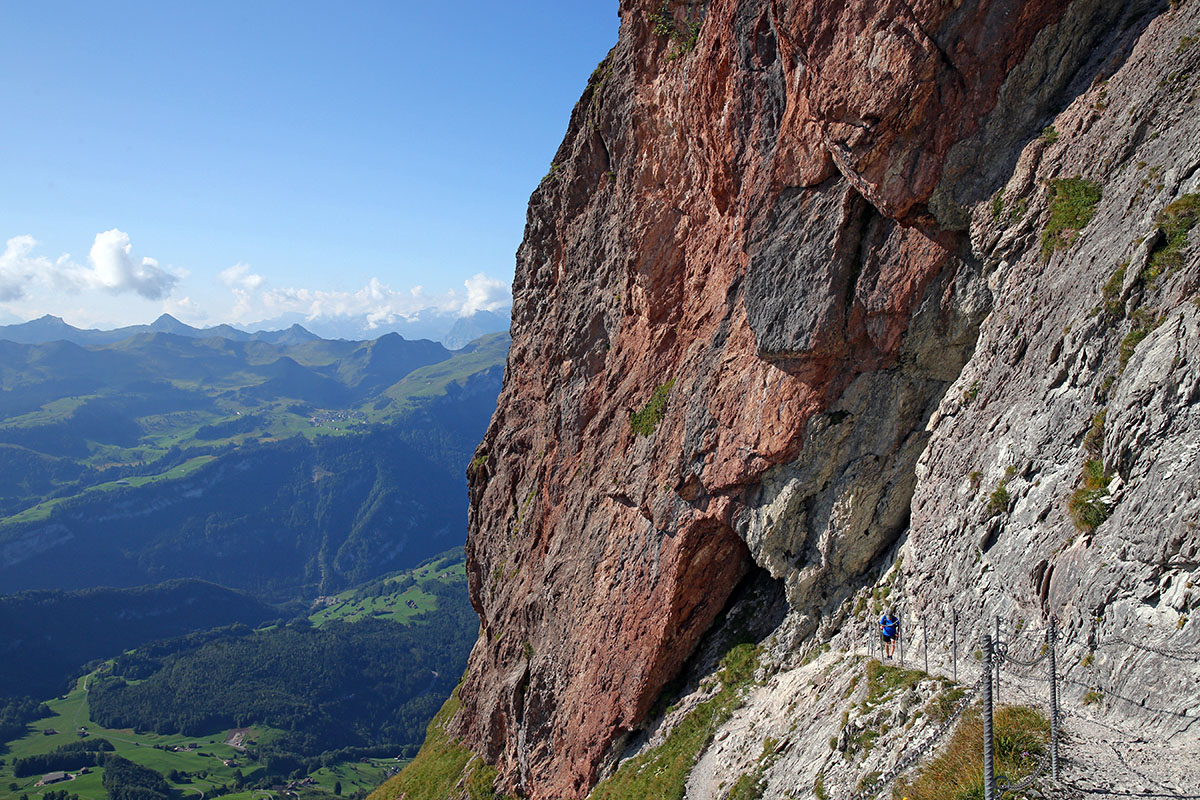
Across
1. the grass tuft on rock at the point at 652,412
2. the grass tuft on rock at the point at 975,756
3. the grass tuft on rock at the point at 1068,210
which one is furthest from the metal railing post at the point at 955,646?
the grass tuft on rock at the point at 652,412

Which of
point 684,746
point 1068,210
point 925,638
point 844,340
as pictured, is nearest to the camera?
point 1068,210

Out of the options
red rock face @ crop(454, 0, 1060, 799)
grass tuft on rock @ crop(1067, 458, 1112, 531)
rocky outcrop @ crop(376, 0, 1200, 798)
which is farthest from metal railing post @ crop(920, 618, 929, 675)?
red rock face @ crop(454, 0, 1060, 799)

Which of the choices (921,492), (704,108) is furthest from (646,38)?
(921,492)

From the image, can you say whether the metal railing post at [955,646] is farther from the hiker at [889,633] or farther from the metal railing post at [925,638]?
the hiker at [889,633]

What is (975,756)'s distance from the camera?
1495cm

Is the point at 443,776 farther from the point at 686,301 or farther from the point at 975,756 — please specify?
the point at 975,756

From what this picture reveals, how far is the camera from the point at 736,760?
→ 2373 centimetres

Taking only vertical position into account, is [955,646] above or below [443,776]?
above

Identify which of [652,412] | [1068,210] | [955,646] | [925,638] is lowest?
[925,638]

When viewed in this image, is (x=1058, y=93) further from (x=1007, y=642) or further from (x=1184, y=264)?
(x=1007, y=642)

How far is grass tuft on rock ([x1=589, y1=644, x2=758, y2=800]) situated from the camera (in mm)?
25875

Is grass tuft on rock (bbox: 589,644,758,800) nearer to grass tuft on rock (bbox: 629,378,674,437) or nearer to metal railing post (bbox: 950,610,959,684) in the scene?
metal railing post (bbox: 950,610,959,684)

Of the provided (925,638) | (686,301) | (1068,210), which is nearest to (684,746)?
(925,638)

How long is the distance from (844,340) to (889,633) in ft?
30.9
